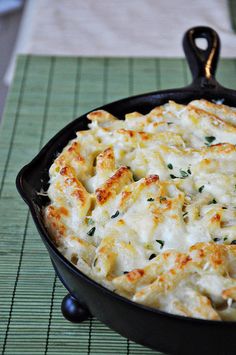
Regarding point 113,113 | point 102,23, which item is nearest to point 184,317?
point 113,113

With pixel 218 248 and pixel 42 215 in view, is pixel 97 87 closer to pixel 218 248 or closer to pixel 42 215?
pixel 42 215

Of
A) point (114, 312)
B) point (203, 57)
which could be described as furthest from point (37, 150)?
point (114, 312)

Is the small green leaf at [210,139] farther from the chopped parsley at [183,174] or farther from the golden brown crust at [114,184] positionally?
the golden brown crust at [114,184]

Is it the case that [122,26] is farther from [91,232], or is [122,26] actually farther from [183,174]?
[91,232]

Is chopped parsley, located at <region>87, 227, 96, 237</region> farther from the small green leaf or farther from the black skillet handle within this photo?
the black skillet handle

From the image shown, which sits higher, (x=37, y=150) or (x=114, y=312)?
(x=114, y=312)

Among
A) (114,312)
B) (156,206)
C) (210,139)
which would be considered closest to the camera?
(114,312)

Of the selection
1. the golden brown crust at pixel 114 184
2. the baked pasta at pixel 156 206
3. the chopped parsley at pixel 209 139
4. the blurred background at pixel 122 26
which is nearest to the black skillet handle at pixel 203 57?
the baked pasta at pixel 156 206
